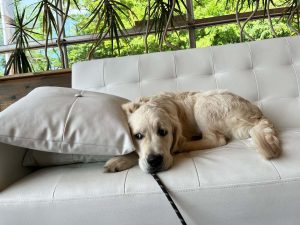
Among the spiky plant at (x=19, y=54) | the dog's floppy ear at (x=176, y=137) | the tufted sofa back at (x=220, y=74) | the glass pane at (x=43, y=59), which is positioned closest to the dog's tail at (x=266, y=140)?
the dog's floppy ear at (x=176, y=137)

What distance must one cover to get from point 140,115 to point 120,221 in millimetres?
511

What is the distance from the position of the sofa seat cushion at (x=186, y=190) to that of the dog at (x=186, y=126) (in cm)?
7

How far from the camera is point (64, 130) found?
1285mm

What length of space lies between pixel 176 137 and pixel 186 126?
0.23 metres

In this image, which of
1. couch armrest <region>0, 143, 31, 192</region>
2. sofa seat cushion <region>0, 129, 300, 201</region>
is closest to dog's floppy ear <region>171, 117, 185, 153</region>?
sofa seat cushion <region>0, 129, 300, 201</region>

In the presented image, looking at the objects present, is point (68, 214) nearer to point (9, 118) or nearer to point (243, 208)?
point (9, 118)

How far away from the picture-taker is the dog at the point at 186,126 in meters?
1.29

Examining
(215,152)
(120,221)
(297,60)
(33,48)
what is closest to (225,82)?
(297,60)

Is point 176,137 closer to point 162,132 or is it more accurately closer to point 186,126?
point 162,132

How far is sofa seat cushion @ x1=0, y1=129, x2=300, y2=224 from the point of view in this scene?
1.08 meters

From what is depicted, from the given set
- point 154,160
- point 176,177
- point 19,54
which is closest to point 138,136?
point 154,160

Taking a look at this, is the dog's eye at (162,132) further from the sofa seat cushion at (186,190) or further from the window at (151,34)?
the window at (151,34)

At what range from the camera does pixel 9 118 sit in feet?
4.20

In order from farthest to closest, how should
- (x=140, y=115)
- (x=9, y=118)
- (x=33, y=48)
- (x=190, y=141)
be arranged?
(x=33, y=48) → (x=190, y=141) → (x=140, y=115) → (x=9, y=118)
